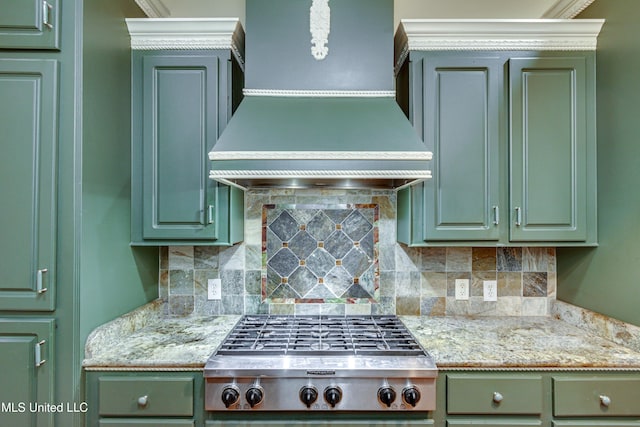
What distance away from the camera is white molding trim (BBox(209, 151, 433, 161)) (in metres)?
1.55

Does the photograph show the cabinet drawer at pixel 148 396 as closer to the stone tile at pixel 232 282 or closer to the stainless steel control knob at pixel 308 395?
the stainless steel control knob at pixel 308 395

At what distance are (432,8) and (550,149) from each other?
1157 mm

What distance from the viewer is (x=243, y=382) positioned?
1.49 metres

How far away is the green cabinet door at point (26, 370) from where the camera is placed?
1483mm

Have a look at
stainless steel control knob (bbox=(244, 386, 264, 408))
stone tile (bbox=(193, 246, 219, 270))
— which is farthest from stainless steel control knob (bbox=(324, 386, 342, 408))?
stone tile (bbox=(193, 246, 219, 270))

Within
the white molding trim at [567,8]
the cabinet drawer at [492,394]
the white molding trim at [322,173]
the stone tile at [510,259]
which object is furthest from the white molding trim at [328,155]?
the white molding trim at [567,8]

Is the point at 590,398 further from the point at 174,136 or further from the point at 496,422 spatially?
the point at 174,136

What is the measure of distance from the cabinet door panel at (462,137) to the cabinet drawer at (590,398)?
0.78 metres

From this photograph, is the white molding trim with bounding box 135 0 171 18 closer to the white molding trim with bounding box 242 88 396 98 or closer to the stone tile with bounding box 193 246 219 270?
the white molding trim with bounding box 242 88 396 98

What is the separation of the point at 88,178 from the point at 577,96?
2364 millimetres

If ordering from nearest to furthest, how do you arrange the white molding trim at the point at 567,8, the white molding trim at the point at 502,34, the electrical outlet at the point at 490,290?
the white molding trim at the point at 502,34 < the white molding trim at the point at 567,8 < the electrical outlet at the point at 490,290

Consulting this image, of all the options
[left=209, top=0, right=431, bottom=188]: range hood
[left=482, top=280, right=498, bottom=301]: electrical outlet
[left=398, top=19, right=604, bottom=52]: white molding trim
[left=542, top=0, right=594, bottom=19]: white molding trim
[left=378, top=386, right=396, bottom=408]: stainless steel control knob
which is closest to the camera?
[left=378, top=386, right=396, bottom=408]: stainless steel control knob

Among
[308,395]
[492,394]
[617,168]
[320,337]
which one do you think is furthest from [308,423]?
[617,168]

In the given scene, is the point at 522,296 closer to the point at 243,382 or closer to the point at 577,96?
the point at 577,96
